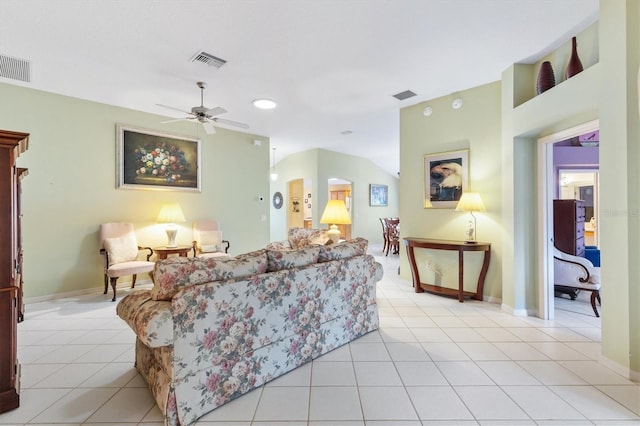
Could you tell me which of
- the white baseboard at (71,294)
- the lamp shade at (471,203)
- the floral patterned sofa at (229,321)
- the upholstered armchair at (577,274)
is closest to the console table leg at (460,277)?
the lamp shade at (471,203)

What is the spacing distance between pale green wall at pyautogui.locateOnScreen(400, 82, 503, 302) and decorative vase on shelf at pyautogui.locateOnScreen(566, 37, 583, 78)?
35.3 inches

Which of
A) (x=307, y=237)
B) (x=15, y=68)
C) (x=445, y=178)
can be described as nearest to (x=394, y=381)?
(x=307, y=237)

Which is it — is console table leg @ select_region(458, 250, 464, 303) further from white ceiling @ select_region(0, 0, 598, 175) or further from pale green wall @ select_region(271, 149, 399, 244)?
pale green wall @ select_region(271, 149, 399, 244)

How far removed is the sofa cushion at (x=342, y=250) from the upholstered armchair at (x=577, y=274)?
97.6 inches

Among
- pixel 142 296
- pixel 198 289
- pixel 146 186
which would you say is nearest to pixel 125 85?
pixel 146 186

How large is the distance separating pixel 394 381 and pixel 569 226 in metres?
3.67

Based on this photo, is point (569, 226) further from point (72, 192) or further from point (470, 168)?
point (72, 192)

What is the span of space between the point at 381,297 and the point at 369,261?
4.39 ft

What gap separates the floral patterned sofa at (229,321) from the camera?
1552 mm

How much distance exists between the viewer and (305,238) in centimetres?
425

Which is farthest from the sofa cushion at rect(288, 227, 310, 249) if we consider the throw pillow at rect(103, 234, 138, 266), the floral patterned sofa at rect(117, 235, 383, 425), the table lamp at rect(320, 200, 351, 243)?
the throw pillow at rect(103, 234, 138, 266)

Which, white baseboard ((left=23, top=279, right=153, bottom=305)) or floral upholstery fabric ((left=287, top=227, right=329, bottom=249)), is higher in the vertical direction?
floral upholstery fabric ((left=287, top=227, right=329, bottom=249))

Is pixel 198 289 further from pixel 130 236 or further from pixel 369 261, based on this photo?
pixel 130 236

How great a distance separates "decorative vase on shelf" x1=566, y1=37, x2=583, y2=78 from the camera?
253 cm
